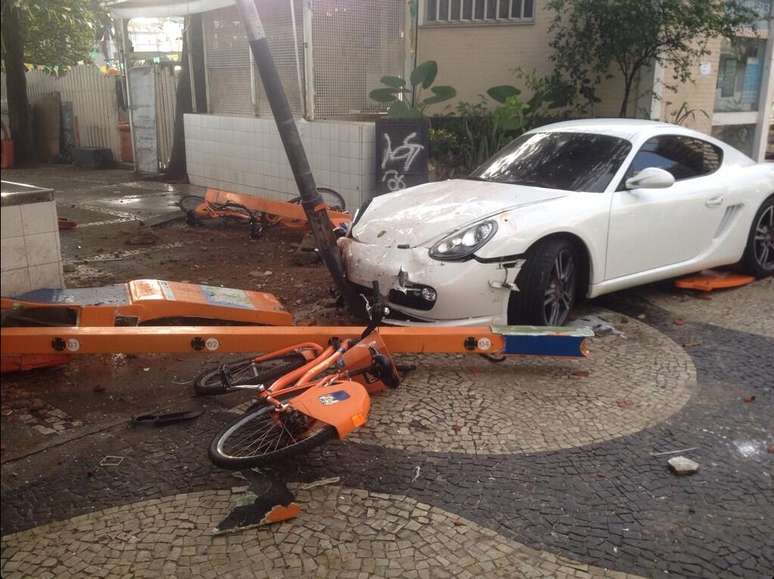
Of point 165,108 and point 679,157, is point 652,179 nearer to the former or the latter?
point 679,157

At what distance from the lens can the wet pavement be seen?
9.53 ft

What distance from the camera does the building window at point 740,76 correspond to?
12.5 metres

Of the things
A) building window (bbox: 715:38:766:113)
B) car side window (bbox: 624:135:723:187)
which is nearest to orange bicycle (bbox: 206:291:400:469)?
car side window (bbox: 624:135:723:187)

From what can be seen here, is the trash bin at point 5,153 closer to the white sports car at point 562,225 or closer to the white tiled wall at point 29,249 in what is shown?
the white tiled wall at point 29,249

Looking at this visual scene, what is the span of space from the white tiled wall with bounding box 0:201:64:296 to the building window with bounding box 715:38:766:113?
1163 centimetres

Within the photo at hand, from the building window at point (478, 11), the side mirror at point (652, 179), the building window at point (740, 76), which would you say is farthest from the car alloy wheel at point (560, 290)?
the building window at point (740, 76)

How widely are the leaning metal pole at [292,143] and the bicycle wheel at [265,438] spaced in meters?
2.03

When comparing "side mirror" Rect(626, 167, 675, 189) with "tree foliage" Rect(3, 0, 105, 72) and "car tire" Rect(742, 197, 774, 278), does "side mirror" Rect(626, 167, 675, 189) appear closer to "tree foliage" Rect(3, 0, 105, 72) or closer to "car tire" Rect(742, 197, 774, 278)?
"car tire" Rect(742, 197, 774, 278)

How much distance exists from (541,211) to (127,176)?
37.6ft

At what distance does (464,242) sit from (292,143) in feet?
5.69

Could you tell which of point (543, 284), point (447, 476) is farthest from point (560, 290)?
point (447, 476)

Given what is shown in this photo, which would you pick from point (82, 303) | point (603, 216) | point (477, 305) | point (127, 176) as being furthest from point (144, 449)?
point (127, 176)

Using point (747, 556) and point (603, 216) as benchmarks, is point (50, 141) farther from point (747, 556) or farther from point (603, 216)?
point (747, 556)

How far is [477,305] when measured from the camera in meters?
4.80
